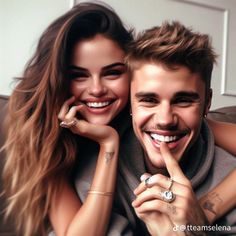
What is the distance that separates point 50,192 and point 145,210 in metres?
0.29

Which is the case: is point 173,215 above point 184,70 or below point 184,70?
below

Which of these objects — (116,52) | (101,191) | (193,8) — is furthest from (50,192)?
(193,8)

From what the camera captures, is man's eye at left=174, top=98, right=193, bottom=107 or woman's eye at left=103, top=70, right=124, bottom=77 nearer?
man's eye at left=174, top=98, right=193, bottom=107

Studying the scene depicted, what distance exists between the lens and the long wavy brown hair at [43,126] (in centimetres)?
94

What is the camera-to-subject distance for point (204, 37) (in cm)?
93

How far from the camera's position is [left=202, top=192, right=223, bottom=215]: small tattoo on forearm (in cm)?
82

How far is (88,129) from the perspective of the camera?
3.07ft

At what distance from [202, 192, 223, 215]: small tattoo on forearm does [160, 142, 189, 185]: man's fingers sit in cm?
11

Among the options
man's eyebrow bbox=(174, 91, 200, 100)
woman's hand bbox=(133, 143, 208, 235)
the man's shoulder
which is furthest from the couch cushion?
woman's hand bbox=(133, 143, 208, 235)

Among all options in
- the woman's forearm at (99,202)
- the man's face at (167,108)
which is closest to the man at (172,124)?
the man's face at (167,108)

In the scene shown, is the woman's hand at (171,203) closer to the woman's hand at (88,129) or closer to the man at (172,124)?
the man at (172,124)

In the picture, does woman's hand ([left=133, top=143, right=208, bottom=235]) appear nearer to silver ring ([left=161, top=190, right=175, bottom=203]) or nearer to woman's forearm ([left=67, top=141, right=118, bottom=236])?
silver ring ([left=161, top=190, right=175, bottom=203])

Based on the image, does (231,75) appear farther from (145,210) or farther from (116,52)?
(145,210)

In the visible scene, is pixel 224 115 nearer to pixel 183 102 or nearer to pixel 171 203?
pixel 183 102
